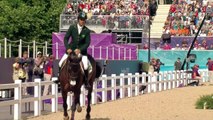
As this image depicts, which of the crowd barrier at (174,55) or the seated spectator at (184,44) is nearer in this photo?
the crowd barrier at (174,55)

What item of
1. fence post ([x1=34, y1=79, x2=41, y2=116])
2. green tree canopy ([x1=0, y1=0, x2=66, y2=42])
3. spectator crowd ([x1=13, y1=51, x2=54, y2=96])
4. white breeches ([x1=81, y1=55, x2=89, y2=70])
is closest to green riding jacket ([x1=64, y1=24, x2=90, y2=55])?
white breeches ([x1=81, y1=55, x2=89, y2=70])

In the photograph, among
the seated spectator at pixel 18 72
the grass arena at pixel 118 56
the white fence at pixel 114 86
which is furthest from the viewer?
the seated spectator at pixel 18 72

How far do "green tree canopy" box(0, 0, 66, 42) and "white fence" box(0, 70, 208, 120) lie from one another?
17.1m

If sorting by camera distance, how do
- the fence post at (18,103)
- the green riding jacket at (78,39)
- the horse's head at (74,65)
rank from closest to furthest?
1. the horse's head at (74,65)
2. the green riding jacket at (78,39)
3. the fence post at (18,103)

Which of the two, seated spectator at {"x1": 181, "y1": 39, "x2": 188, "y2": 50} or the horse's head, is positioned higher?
the horse's head

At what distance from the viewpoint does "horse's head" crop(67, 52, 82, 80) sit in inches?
640

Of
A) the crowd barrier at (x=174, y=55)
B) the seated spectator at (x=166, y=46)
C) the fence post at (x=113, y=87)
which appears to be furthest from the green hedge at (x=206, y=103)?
the seated spectator at (x=166, y=46)

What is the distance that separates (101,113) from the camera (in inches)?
806

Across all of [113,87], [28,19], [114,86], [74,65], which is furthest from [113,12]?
[74,65]

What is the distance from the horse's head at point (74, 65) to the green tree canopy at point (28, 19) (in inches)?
1569

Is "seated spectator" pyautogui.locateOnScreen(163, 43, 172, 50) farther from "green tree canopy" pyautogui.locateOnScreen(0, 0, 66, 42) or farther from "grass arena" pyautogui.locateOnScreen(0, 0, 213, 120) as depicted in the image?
"green tree canopy" pyautogui.locateOnScreen(0, 0, 66, 42)

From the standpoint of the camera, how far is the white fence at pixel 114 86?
19094 millimetres

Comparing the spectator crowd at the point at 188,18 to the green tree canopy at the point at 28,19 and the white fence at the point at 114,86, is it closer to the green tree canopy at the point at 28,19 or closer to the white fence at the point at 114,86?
the white fence at the point at 114,86

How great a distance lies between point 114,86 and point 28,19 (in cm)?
3092
